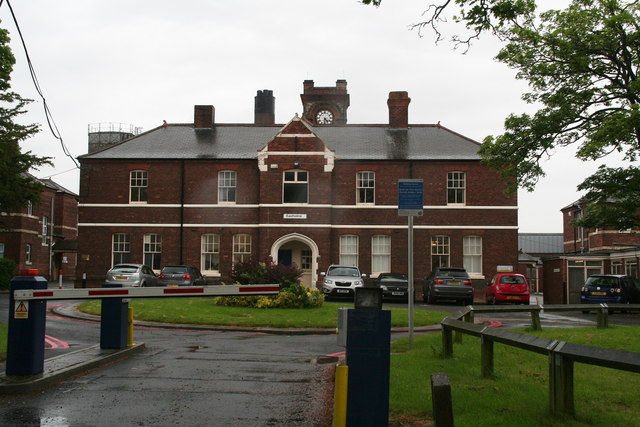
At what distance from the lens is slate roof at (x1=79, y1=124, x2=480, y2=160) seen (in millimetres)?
36375

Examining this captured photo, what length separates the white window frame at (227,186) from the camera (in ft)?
118

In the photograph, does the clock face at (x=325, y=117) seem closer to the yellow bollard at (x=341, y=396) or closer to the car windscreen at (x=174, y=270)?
the car windscreen at (x=174, y=270)

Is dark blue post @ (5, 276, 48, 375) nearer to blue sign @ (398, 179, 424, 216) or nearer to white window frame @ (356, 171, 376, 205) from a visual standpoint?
blue sign @ (398, 179, 424, 216)

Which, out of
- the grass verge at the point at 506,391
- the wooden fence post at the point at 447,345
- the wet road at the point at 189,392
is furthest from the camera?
the wooden fence post at the point at 447,345

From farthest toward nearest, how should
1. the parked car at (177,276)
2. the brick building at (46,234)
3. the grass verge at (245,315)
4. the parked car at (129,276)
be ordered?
the brick building at (46,234), the parked car at (177,276), the parked car at (129,276), the grass verge at (245,315)

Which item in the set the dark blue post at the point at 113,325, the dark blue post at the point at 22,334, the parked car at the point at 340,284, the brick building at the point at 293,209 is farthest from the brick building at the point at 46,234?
the dark blue post at the point at 22,334

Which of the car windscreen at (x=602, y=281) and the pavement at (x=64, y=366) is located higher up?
the car windscreen at (x=602, y=281)

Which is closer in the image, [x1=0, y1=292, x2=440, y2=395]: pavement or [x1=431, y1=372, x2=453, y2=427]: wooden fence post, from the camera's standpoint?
[x1=431, y1=372, x2=453, y2=427]: wooden fence post

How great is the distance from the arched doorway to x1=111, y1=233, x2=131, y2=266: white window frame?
8248 mm

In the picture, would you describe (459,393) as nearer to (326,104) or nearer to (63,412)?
(63,412)

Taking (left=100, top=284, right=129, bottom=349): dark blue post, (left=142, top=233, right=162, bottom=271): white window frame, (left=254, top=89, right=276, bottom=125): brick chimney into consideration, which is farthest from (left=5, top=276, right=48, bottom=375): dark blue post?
(left=254, top=89, right=276, bottom=125): brick chimney

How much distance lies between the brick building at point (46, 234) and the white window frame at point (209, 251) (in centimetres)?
1633

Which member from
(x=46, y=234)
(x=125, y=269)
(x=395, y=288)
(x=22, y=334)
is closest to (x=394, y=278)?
(x=395, y=288)

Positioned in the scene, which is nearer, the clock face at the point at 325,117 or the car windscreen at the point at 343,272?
the car windscreen at the point at 343,272
